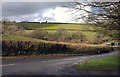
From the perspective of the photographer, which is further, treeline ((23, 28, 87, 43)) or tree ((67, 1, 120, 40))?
treeline ((23, 28, 87, 43))

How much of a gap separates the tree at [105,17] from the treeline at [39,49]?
14.8 ft

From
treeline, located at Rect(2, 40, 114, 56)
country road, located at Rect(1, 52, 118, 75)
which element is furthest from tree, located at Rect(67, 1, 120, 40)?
treeline, located at Rect(2, 40, 114, 56)

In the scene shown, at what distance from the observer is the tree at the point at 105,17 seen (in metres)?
7.55

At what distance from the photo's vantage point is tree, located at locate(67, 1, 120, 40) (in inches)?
297

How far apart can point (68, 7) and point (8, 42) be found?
27.1ft

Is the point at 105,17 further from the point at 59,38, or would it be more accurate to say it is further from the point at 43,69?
the point at 59,38

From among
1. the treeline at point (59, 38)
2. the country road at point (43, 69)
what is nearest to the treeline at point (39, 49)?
the treeline at point (59, 38)

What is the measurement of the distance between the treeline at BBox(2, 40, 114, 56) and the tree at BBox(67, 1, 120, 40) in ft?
14.8

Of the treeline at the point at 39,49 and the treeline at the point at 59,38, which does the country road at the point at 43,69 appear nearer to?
the treeline at the point at 39,49

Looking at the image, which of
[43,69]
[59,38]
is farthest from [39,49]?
[43,69]

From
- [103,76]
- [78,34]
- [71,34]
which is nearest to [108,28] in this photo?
[103,76]

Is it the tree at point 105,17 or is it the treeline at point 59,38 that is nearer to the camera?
the tree at point 105,17

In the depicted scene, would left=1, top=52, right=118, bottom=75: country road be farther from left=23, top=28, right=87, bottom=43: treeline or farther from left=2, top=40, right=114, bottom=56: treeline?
left=23, top=28, right=87, bottom=43: treeline

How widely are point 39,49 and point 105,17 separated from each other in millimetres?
9237
